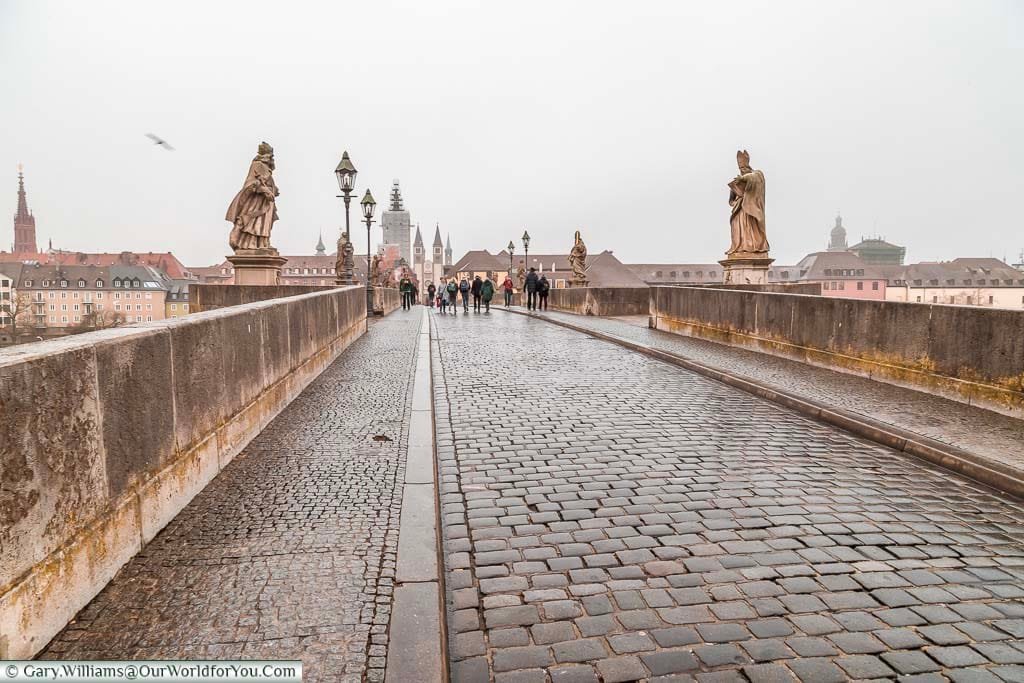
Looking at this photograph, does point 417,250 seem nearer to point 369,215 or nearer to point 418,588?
point 369,215

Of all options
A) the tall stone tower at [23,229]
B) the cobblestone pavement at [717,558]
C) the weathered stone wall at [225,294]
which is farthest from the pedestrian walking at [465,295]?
the tall stone tower at [23,229]

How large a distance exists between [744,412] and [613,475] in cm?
285

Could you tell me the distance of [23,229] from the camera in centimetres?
11181

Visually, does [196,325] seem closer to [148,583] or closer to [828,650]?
[148,583]

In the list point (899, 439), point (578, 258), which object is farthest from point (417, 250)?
point (899, 439)

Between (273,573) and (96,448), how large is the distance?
0.94m

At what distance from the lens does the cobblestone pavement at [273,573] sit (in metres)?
2.35

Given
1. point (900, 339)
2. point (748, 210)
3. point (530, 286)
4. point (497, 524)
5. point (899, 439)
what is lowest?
point (497, 524)

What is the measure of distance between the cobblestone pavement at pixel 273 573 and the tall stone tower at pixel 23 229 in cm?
13187

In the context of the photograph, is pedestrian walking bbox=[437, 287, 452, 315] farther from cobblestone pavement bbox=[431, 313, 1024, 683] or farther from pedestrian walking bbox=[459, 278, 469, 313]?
cobblestone pavement bbox=[431, 313, 1024, 683]

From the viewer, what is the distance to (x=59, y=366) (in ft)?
8.28

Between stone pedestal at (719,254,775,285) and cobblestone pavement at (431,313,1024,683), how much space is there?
537 inches

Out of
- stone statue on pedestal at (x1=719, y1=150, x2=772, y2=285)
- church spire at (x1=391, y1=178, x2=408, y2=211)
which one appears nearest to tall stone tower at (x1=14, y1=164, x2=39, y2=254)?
church spire at (x1=391, y1=178, x2=408, y2=211)

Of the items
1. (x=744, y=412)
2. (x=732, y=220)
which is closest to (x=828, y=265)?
(x=732, y=220)
